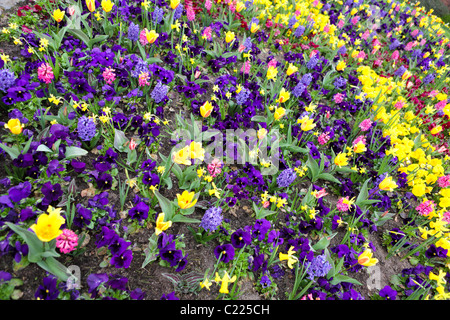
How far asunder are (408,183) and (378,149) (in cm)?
67

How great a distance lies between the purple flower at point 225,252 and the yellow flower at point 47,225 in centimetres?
142

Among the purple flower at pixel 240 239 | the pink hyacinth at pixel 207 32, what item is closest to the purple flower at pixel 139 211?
the purple flower at pixel 240 239

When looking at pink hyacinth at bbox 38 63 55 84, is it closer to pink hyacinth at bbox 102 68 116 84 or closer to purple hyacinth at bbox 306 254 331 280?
pink hyacinth at bbox 102 68 116 84

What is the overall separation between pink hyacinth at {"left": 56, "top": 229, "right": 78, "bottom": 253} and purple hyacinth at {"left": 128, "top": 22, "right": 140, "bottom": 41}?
304cm

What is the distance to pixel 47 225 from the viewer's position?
1771 millimetres

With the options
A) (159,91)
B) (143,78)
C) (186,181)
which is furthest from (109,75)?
(186,181)

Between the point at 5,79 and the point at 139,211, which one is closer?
the point at 139,211

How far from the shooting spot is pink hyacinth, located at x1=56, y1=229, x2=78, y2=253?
2061mm

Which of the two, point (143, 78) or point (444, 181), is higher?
point (444, 181)

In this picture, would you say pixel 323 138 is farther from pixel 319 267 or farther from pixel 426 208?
pixel 319 267

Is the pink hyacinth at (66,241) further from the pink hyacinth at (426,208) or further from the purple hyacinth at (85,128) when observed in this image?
the pink hyacinth at (426,208)

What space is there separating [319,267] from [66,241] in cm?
235

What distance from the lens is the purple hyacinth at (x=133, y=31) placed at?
12.5 ft

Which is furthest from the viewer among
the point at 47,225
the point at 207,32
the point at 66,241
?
the point at 207,32
